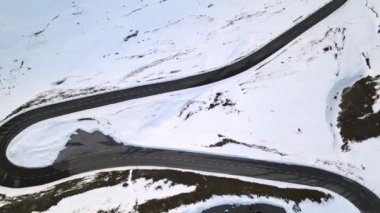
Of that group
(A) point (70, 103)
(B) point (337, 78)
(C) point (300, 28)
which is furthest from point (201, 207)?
(C) point (300, 28)

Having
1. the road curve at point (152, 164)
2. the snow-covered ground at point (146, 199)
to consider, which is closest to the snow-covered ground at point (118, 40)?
the road curve at point (152, 164)

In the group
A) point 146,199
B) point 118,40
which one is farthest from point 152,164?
point 118,40

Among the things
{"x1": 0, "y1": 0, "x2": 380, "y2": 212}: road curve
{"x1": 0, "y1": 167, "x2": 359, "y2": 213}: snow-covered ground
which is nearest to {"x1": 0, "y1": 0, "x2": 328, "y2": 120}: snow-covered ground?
{"x1": 0, "y1": 0, "x2": 380, "y2": 212}: road curve

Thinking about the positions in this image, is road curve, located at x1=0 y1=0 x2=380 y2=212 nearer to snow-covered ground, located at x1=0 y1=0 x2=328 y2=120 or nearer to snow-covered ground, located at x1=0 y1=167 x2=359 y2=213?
snow-covered ground, located at x1=0 y1=167 x2=359 y2=213

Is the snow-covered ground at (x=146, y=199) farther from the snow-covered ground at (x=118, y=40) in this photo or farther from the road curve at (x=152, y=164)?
the snow-covered ground at (x=118, y=40)

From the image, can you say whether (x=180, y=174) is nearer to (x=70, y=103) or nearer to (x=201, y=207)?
(x=201, y=207)

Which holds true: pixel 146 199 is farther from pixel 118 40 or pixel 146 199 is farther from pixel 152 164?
pixel 118 40

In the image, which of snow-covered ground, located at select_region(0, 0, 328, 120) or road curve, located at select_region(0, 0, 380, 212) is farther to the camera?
snow-covered ground, located at select_region(0, 0, 328, 120)

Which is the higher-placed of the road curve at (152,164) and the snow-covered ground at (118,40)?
the snow-covered ground at (118,40)
